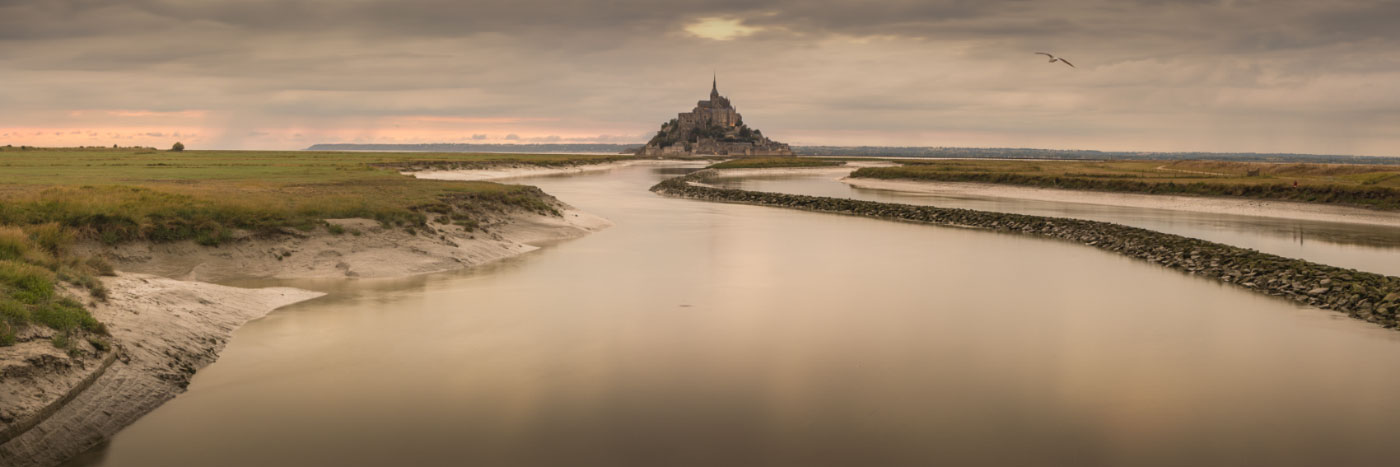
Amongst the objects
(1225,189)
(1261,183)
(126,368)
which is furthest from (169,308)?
(1261,183)

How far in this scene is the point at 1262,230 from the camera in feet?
145

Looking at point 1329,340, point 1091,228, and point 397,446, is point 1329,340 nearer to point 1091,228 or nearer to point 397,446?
point 397,446

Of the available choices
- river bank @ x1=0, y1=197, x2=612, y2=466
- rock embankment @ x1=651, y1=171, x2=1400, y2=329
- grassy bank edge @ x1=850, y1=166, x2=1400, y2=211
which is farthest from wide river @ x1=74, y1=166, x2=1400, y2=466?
grassy bank edge @ x1=850, y1=166, x2=1400, y2=211

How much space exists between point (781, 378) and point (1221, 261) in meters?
21.4

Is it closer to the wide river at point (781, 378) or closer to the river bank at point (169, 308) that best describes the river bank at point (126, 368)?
the river bank at point (169, 308)

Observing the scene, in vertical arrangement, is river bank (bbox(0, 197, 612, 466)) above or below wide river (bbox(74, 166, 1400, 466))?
above

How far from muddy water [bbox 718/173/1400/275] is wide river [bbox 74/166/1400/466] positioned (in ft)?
35.4

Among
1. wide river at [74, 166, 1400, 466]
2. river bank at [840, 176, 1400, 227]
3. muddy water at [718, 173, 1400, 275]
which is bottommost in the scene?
wide river at [74, 166, 1400, 466]

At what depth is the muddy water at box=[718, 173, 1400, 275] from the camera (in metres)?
33.8

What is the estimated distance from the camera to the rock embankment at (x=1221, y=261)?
22656 mm

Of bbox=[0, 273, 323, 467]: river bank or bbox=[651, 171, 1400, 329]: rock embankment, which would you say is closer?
bbox=[0, 273, 323, 467]: river bank

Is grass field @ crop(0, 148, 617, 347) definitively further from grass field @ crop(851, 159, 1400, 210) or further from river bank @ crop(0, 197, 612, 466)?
grass field @ crop(851, 159, 1400, 210)

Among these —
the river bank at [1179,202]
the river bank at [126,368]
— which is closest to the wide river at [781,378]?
the river bank at [126,368]

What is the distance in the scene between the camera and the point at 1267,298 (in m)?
24.9
